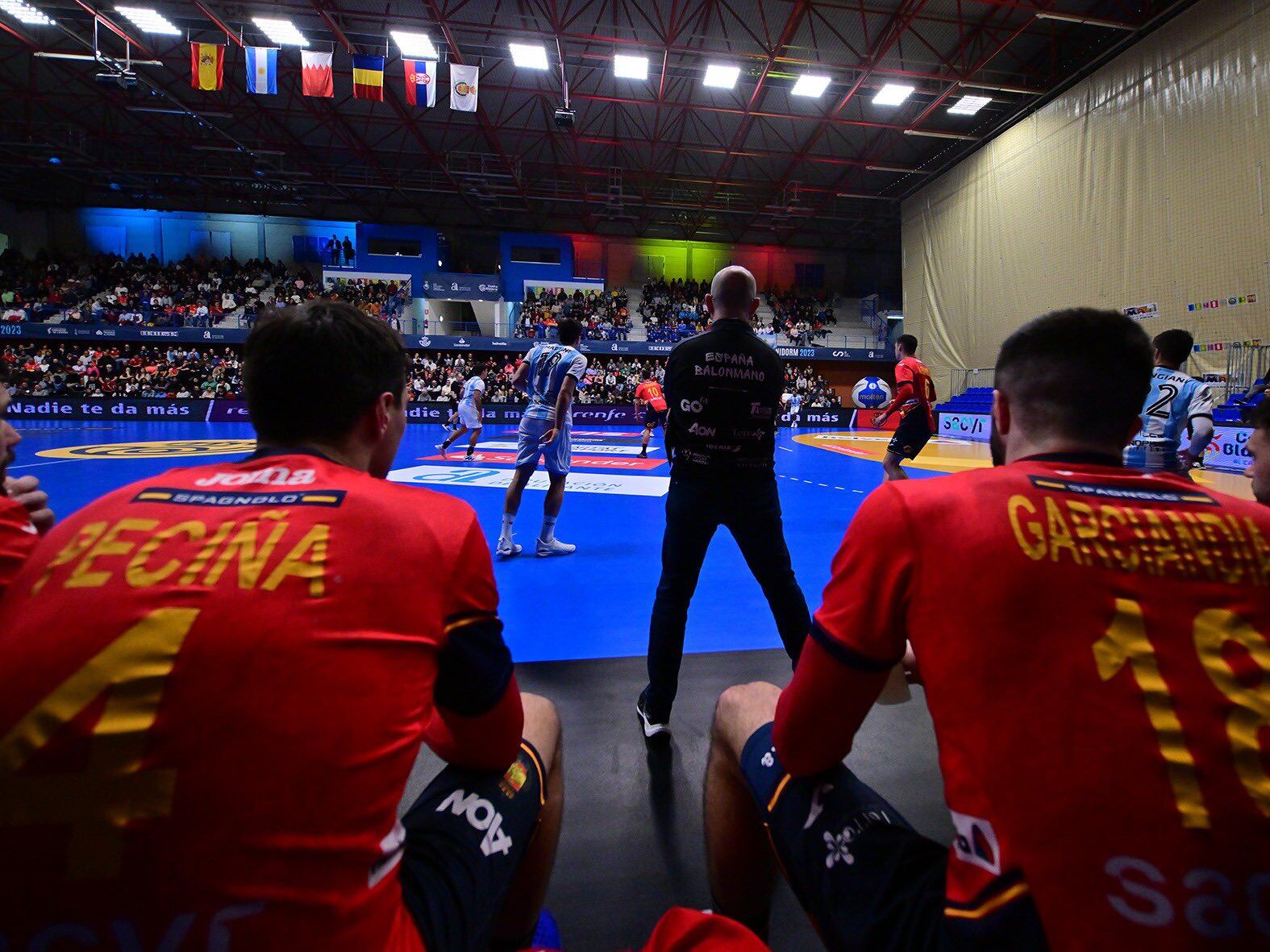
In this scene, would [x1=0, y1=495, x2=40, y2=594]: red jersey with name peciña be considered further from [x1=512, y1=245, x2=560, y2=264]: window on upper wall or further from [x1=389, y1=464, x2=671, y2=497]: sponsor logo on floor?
[x1=512, y1=245, x2=560, y2=264]: window on upper wall

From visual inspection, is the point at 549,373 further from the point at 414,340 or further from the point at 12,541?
the point at 414,340

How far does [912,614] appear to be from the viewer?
105 cm

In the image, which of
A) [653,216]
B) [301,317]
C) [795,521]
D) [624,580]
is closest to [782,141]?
[653,216]

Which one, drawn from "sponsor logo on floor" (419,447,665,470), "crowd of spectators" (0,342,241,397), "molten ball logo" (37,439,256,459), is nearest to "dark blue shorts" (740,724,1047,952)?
"sponsor logo on floor" (419,447,665,470)

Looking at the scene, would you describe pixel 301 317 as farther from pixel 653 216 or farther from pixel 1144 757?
pixel 653 216

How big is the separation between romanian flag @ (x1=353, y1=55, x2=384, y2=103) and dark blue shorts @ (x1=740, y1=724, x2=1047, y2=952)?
15.4m

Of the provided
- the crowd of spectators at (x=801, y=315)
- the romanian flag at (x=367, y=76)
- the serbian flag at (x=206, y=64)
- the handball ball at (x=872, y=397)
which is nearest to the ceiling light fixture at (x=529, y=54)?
the romanian flag at (x=367, y=76)

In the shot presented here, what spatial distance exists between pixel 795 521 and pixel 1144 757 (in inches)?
229

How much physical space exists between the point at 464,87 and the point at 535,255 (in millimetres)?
16916

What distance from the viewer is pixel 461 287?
26.5 meters

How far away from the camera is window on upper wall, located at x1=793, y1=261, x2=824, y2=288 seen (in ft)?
107

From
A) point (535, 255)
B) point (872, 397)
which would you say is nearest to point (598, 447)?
point (872, 397)

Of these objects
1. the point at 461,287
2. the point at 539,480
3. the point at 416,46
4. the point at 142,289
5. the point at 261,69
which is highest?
the point at 416,46

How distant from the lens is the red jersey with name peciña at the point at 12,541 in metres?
1.05
